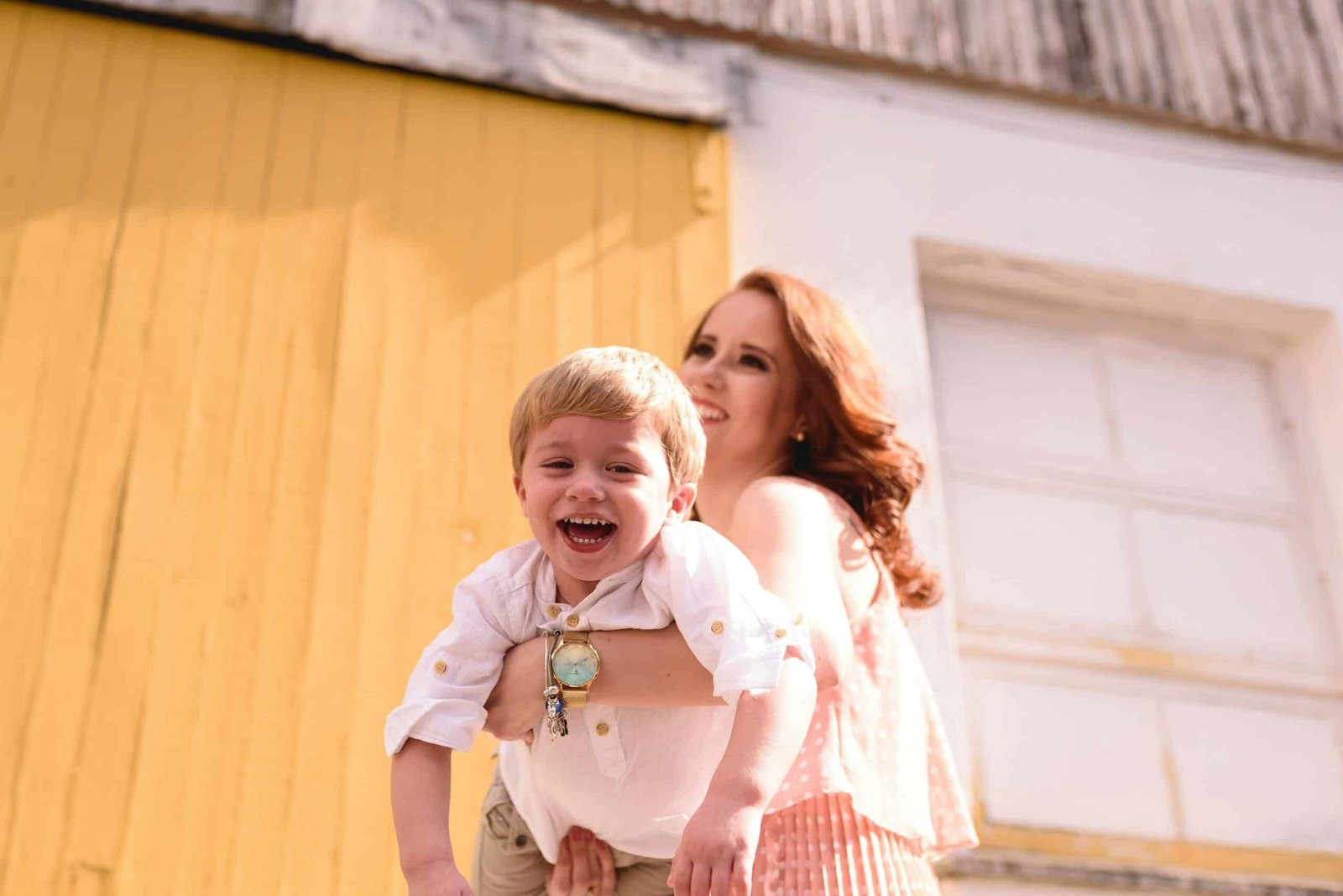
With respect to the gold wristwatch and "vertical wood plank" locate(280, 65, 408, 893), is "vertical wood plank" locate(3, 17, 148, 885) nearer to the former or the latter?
"vertical wood plank" locate(280, 65, 408, 893)

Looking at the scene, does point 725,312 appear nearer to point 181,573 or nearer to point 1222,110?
point 181,573

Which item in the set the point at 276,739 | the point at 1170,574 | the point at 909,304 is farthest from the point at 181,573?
the point at 1170,574

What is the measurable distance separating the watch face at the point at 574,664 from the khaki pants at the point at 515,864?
319mm

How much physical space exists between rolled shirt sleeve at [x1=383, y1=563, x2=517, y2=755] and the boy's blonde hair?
19 cm

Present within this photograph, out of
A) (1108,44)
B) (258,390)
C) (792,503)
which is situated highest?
(1108,44)

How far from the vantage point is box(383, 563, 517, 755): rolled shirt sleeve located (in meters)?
1.79

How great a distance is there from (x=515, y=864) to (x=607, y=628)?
1.47 feet

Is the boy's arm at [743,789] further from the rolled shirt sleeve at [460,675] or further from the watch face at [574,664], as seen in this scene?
the rolled shirt sleeve at [460,675]

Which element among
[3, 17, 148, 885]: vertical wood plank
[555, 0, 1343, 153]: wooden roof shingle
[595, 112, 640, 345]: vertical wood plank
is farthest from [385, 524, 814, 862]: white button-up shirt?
[555, 0, 1343, 153]: wooden roof shingle

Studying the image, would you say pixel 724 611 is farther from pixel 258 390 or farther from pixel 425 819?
pixel 258 390

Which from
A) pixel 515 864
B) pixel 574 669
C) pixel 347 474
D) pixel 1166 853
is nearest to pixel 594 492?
pixel 574 669

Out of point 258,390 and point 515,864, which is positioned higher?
point 258,390

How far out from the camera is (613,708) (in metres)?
1.90

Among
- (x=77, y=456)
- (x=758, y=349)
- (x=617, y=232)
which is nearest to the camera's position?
(x=758, y=349)
